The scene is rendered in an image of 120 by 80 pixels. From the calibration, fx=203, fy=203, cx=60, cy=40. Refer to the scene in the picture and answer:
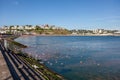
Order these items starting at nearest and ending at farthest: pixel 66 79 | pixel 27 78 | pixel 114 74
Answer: pixel 27 78, pixel 66 79, pixel 114 74

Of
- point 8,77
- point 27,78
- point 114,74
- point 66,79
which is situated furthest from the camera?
point 114,74

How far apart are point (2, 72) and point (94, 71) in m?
13.1

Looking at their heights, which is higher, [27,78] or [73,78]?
[27,78]

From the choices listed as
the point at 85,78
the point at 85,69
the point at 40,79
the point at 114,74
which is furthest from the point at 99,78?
the point at 40,79

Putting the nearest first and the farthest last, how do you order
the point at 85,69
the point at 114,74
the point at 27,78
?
the point at 27,78
the point at 114,74
the point at 85,69

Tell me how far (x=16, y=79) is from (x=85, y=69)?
1387cm

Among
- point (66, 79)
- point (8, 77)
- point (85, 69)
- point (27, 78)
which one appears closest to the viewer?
point (8, 77)

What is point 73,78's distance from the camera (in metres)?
20.7

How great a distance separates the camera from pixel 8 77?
42.0 ft

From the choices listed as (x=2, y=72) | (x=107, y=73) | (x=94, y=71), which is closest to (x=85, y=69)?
(x=94, y=71)

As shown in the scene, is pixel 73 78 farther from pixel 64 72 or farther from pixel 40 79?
pixel 40 79

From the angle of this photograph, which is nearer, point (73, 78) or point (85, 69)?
point (73, 78)

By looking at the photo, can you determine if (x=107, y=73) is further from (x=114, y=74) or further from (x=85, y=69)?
(x=85, y=69)

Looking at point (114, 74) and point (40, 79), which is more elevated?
point (40, 79)
